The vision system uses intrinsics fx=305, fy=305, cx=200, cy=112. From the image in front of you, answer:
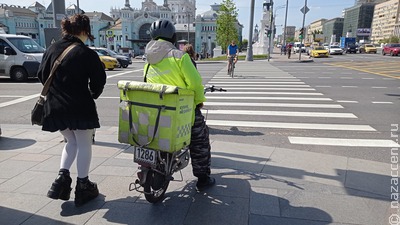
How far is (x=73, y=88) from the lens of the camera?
9.56ft

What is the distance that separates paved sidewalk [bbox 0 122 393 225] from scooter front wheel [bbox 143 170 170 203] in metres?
0.11

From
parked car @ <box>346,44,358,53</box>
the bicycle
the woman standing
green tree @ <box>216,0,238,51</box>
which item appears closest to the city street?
the woman standing

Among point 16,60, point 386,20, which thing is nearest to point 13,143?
point 16,60

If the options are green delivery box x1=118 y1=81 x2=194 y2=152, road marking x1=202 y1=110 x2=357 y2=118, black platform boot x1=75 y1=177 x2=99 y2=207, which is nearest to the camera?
green delivery box x1=118 y1=81 x2=194 y2=152

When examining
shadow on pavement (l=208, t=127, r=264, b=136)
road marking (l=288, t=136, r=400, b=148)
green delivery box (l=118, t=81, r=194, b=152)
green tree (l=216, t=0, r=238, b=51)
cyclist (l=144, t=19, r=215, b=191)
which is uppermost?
green tree (l=216, t=0, r=238, b=51)

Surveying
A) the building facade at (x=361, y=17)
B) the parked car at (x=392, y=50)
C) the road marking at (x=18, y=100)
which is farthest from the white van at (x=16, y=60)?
the building facade at (x=361, y=17)

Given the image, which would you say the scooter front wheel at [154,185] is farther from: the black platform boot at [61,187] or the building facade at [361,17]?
the building facade at [361,17]

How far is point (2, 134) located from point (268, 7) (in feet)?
159

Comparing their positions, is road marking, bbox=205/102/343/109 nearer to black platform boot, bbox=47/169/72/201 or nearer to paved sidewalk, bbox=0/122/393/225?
paved sidewalk, bbox=0/122/393/225

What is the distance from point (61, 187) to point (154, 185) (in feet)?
3.17

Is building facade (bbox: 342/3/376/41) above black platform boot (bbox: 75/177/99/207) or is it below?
above

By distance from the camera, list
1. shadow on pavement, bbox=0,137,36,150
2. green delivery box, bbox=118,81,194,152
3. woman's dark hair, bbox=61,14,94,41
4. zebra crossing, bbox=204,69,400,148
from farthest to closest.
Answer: zebra crossing, bbox=204,69,400,148 < shadow on pavement, bbox=0,137,36,150 < woman's dark hair, bbox=61,14,94,41 < green delivery box, bbox=118,81,194,152

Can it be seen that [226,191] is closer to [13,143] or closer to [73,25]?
[73,25]

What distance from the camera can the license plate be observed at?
299cm
